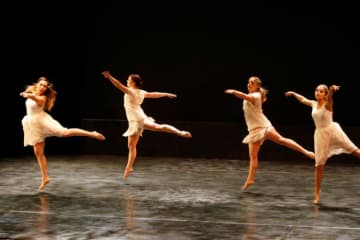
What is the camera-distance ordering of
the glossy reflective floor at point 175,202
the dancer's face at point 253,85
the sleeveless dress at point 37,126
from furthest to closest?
the dancer's face at point 253,85
the sleeveless dress at point 37,126
the glossy reflective floor at point 175,202

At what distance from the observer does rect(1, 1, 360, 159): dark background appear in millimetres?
9633

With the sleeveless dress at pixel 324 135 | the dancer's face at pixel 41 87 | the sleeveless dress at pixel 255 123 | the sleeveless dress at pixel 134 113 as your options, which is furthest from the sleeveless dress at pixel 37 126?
the sleeveless dress at pixel 324 135

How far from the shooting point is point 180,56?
10234 millimetres

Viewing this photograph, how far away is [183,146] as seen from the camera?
10125mm

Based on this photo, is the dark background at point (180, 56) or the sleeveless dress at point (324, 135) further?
the dark background at point (180, 56)

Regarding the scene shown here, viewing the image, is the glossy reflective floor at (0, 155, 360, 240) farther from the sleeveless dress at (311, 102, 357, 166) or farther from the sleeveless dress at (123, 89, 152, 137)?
the sleeveless dress at (123, 89, 152, 137)

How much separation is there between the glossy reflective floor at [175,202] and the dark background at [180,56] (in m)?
1.22

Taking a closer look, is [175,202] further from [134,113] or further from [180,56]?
[180,56]

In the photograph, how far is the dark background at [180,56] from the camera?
963 centimetres

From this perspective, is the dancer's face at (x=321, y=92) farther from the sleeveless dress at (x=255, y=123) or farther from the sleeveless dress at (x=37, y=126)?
the sleeveless dress at (x=37, y=126)

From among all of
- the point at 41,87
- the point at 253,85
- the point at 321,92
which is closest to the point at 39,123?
the point at 41,87

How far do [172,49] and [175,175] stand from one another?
2858mm

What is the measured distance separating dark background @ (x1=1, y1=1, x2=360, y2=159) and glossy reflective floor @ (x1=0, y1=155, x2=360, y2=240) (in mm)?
1224

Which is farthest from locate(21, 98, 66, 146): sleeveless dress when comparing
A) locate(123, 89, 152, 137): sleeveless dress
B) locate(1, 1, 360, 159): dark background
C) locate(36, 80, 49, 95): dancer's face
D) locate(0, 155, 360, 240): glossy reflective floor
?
locate(1, 1, 360, 159): dark background
